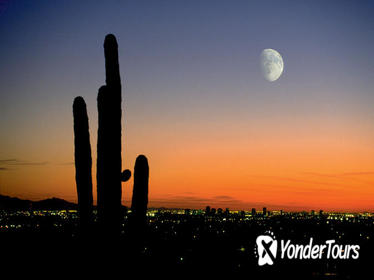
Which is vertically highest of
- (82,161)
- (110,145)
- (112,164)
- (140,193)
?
(110,145)

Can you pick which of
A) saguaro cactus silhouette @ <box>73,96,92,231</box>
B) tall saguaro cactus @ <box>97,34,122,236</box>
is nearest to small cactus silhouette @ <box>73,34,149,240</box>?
tall saguaro cactus @ <box>97,34,122,236</box>

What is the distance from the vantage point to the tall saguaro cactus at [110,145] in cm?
1237

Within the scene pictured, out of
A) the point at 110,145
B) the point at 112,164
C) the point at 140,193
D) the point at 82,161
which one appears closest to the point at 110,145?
the point at 110,145

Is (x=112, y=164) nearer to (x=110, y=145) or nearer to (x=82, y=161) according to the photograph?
(x=110, y=145)

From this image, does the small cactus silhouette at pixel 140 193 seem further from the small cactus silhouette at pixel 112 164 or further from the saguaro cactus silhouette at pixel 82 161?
the saguaro cactus silhouette at pixel 82 161

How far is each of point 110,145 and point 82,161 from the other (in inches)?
118

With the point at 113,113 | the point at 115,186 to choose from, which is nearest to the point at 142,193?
the point at 115,186

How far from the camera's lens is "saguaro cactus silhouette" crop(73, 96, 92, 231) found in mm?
15031

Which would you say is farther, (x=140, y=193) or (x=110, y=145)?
(x=140, y=193)

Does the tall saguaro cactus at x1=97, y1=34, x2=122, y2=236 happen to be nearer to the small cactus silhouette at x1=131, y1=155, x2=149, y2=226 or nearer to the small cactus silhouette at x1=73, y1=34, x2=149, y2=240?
the small cactus silhouette at x1=73, y1=34, x2=149, y2=240

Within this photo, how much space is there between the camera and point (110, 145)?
12562 mm

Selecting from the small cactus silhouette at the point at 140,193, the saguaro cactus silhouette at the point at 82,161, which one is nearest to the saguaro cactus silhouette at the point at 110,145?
the small cactus silhouette at the point at 140,193

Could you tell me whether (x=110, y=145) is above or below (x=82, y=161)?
above

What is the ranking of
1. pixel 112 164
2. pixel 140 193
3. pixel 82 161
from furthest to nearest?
pixel 82 161
pixel 140 193
pixel 112 164
